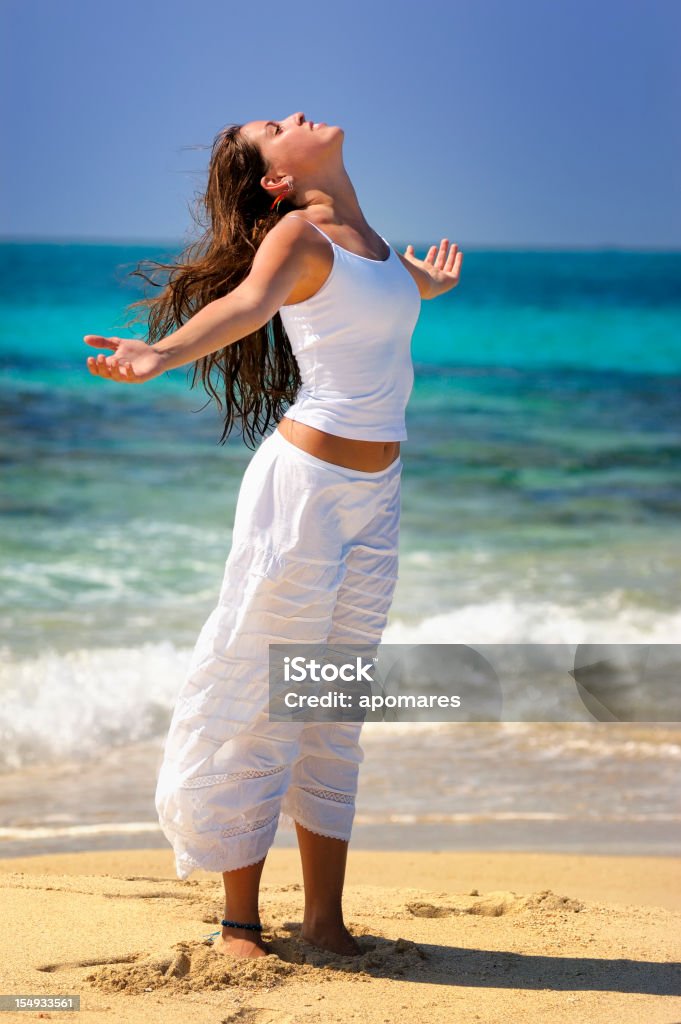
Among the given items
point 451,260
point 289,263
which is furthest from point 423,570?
point 289,263

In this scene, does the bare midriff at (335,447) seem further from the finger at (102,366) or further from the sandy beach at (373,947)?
the sandy beach at (373,947)

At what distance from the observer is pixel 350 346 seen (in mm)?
2365

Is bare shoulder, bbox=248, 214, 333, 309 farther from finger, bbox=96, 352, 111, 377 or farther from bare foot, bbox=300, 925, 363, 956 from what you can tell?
bare foot, bbox=300, 925, 363, 956

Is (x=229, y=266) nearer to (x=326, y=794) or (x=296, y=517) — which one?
(x=296, y=517)

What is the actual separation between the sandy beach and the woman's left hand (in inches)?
55.9

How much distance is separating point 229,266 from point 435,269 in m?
0.61

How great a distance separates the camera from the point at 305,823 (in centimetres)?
251

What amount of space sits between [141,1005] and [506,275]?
2809cm

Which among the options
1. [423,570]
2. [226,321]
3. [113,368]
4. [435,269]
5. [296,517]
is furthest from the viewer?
[423,570]

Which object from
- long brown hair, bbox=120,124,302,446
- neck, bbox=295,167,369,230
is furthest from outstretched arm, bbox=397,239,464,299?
long brown hair, bbox=120,124,302,446

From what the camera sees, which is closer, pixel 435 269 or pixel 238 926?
pixel 238 926

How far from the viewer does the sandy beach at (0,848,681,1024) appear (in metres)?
2.25

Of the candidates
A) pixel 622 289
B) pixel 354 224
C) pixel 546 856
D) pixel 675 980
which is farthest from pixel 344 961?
pixel 622 289

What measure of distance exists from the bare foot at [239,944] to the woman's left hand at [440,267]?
4.60 ft
